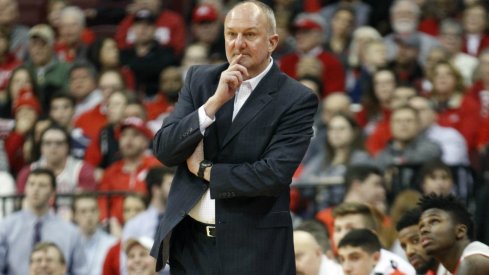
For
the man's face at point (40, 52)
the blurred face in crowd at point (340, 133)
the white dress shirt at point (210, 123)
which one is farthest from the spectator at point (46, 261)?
the man's face at point (40, 52)

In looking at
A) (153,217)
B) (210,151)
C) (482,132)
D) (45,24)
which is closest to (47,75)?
(45,24)

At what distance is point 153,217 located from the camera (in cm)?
1123

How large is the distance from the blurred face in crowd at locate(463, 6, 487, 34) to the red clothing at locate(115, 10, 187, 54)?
134 inches

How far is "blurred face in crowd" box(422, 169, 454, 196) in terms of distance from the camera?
11.2 metres

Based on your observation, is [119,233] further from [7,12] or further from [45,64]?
[7,12]

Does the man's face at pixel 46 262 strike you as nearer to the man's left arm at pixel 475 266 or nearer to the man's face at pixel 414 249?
the man's face at pixel 414 249

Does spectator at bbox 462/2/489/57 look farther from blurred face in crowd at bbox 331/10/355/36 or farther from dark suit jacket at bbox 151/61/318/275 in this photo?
dark suit jacket at bbox 151/61/318/275

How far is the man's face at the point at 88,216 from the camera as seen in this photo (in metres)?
11.5

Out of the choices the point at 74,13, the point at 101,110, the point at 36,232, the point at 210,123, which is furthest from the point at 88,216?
the point at 210,123

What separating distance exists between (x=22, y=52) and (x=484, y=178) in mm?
6498

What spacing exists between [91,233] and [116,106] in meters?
2.21

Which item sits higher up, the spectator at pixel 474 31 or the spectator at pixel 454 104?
the spectator at pixel 474 31

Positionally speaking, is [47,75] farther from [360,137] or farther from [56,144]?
[360,137]

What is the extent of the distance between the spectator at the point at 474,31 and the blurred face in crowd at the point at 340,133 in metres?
3.04
